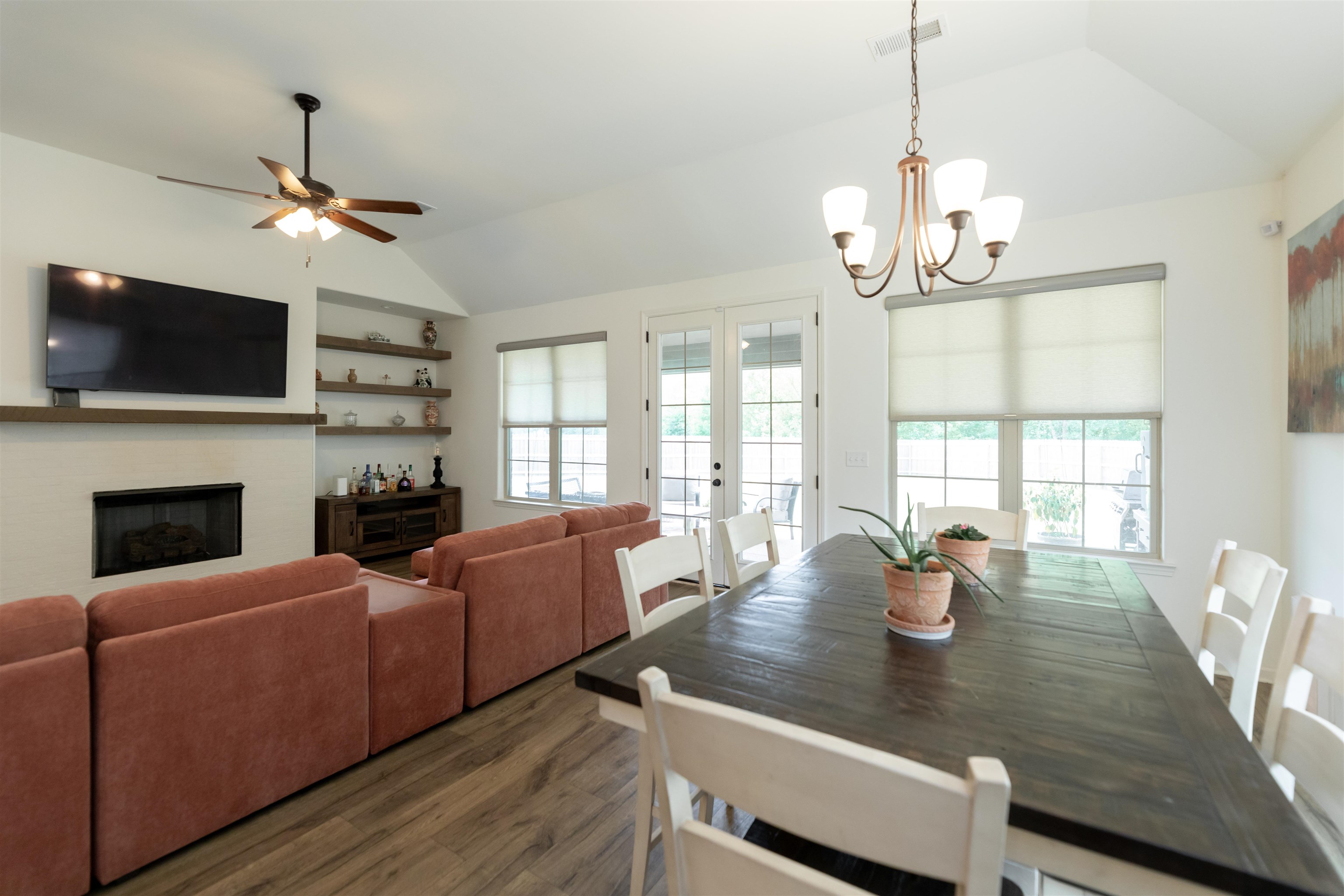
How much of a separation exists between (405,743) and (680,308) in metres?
3.57

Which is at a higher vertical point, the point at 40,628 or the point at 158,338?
the point at 158,338

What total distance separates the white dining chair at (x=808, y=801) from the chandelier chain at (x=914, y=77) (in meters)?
1.72

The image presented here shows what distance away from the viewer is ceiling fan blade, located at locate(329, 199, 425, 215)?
3.08 m

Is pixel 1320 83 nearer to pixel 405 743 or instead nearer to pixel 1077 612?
pixel 1077 612

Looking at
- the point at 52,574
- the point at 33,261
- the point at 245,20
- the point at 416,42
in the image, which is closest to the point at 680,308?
the point at 416,42

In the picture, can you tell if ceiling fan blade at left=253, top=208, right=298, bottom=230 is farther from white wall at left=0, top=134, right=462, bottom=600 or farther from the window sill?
the window sill

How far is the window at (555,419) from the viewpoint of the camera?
213 inches

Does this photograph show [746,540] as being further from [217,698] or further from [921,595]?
[217,698]

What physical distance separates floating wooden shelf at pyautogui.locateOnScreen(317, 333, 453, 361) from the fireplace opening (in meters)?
1.56

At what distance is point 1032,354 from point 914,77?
2.29 metres

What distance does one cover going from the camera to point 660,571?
1.75m

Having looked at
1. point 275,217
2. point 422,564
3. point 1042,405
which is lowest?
point 422,564

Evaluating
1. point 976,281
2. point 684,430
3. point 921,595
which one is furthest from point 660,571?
point 684,430

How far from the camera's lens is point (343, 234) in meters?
5.11
